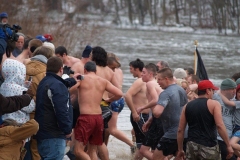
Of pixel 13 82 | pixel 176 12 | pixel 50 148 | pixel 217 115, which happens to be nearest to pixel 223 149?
pixel 217 115

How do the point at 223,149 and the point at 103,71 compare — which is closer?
the point at 223,149

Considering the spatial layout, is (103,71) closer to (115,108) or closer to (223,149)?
(115,108)

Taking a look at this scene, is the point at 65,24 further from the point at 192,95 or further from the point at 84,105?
the point at 84,105

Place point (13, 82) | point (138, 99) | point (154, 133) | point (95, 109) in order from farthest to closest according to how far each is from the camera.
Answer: point (138, 99) < point (154, 133) < point (95, 109) < point (13, 82)

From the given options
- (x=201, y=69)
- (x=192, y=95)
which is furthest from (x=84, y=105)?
(x=201, y=69)

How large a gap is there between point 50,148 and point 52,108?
456mm

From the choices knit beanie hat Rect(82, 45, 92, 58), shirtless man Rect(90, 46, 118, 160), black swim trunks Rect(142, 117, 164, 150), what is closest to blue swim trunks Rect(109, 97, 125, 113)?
shirtless man Rect(90, 46, 118, 160)

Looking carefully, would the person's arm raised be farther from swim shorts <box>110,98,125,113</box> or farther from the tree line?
the tree line

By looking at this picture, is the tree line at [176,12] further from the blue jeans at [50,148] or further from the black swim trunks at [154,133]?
the blue jeans at [50,148]

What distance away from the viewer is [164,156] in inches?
342

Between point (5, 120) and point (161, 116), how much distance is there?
240 centimetres

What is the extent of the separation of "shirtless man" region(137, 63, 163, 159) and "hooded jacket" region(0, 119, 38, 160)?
262 centimetres

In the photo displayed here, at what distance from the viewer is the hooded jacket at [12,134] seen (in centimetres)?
684

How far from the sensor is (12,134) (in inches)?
270
